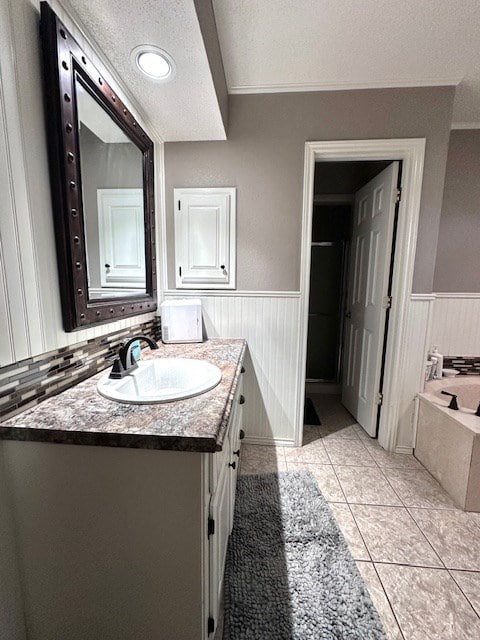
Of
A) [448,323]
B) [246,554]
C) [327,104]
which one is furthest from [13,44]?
[448,323]

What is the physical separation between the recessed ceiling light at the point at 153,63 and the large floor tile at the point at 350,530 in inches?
89.6

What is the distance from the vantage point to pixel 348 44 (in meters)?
1.39

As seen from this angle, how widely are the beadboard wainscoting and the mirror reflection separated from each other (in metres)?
0.53

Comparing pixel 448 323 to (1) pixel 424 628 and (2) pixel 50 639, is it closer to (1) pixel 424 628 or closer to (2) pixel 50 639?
(1) pixel 424 628

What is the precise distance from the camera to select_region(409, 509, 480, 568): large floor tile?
119cm

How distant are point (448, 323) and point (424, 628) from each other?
1.98 metres

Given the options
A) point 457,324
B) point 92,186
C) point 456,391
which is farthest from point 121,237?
point 457,324

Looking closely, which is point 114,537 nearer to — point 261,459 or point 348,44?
point 261,459

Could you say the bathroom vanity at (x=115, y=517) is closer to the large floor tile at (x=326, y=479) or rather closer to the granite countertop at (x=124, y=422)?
the granite countertop at (x=124, y=422)

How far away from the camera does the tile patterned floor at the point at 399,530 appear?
996 millimetres

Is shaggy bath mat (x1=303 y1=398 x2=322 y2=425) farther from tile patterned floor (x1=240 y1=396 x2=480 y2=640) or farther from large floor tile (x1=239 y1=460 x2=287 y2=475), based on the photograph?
large floor tile (x1=239 y1=460 x2=287 y2=475)

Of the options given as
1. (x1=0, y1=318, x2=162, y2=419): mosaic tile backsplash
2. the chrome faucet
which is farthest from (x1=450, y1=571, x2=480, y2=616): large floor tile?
(x1=0, y1=318, x2=162, y2=419): mosaic tile backsplash

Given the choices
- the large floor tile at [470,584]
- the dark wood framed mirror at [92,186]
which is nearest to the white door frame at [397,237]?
the large floor tile at [470,584]

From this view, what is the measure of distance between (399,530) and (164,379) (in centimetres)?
139
